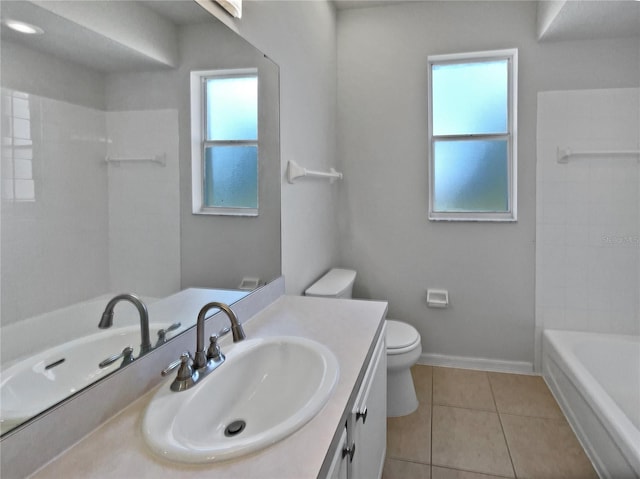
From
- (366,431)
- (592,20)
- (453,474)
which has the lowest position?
(453,474)

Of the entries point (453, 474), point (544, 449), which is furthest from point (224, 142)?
point (544, 449)

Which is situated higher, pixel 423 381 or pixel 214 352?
pixel 214 352

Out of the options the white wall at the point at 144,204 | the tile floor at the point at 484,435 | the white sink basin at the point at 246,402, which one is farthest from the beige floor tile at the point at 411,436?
the white wall at the point at 144,204

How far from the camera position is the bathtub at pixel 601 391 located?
153 cm

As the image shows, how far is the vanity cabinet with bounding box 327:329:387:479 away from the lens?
977 millimetres

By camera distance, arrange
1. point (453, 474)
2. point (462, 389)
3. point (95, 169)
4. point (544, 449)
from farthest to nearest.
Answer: point (462, 389)
point (544, 449)
point (453, 474)
point (95, 169)

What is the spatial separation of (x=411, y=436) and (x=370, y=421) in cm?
84

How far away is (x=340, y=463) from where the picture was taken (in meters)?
0.94

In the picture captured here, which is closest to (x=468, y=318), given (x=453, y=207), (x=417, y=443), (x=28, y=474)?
(x=453, y=207)

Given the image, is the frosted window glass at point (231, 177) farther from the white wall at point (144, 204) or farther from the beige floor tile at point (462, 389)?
the beige floor tile at point (462, 389)

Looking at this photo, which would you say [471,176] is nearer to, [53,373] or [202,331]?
[202,331]

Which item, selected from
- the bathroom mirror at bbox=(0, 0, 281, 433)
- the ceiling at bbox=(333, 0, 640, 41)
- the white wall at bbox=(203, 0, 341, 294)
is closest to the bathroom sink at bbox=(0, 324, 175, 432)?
the bathroom mirror at bbox=(0, 0, 281, 433)

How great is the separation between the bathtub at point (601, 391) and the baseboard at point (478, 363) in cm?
14

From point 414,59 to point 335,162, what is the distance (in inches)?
36.7
